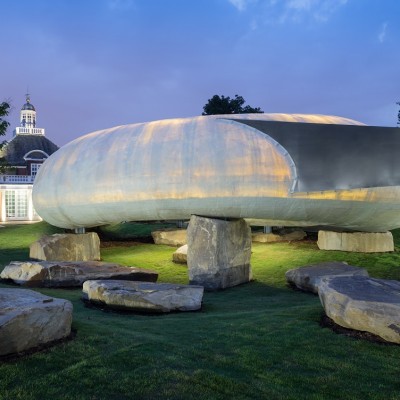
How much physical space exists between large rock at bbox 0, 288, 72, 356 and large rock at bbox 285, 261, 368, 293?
641 centimetres

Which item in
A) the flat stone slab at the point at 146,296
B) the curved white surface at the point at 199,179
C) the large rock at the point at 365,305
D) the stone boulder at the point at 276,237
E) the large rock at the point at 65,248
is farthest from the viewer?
the stone boulder at the point at 276,237

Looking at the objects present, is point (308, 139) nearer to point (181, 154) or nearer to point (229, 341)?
point (181, 154)

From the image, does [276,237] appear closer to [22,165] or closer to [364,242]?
[364,242]

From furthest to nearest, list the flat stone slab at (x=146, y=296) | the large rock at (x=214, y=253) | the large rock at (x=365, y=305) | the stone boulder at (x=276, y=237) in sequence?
the stone boulder at (x=276, y=237) → the large rock at (x=214, y=253) → the flat stone slab at (x=146, y=296) → the large rock at (x=365, y=305)

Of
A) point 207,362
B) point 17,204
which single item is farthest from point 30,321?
point 17,204

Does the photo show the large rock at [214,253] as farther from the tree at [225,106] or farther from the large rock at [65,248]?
the tree at [225,106]

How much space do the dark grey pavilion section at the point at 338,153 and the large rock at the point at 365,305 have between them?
4.25m

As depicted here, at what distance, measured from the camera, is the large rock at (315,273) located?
10430mm

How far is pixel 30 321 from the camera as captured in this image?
490 cm

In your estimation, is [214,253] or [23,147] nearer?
[214,253]

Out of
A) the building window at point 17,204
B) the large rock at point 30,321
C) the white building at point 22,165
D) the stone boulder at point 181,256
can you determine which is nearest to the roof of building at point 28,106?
the white building at point 22,165

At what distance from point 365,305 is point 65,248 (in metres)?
10.3

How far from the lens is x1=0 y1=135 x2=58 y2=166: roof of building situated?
1719 inches

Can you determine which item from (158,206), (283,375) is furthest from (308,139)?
(283,375)
